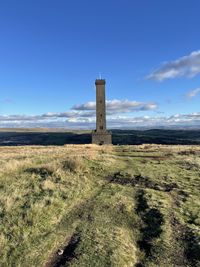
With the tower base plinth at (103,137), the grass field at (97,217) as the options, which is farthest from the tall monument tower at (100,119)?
the grass field at (97,217)

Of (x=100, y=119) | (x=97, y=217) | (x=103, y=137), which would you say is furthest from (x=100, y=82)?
(x=97, y=217)

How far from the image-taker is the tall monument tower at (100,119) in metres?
64.0

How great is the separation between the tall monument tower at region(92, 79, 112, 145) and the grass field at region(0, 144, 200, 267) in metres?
40.2

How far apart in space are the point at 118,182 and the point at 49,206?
20.4 feet

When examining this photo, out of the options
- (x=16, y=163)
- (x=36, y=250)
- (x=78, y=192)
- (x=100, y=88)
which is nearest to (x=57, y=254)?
(x=36, y=250)

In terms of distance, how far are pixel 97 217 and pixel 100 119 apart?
5058 cm

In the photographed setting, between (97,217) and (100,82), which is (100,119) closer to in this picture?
(100,82)

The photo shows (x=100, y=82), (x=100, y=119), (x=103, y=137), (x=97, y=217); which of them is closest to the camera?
(x=97, y=217)

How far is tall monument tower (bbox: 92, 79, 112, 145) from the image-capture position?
64.0m

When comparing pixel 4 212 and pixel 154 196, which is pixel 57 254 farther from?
pixel 154 196

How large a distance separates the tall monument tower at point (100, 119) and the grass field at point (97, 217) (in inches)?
1582

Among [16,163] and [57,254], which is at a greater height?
[16,163]

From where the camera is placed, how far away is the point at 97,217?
14898 mm

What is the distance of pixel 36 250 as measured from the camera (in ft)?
40.2
